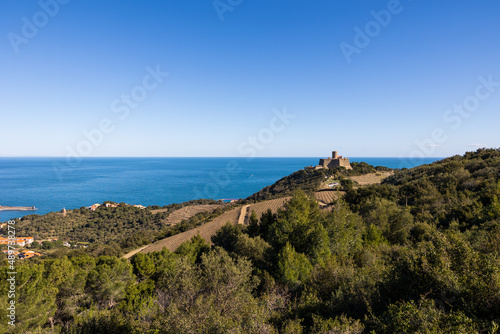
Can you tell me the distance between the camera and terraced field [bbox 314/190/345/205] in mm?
35044

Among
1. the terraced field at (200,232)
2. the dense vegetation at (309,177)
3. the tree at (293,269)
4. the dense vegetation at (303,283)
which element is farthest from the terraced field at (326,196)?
the tree at (293,269)

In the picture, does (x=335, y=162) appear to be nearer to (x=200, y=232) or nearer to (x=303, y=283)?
(x=200, y=232)

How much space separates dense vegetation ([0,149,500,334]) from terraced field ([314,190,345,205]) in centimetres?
1188

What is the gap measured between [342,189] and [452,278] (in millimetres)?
35901

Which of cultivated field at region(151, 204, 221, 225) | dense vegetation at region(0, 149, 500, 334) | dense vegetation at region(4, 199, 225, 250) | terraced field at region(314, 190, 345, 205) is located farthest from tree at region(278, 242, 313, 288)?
cultivated field at region(151, 204, 221, 225)

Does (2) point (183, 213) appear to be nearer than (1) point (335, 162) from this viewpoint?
Yes

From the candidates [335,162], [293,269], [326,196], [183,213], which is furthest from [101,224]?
[335,162]

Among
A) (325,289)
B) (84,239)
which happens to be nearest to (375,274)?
(325,289)

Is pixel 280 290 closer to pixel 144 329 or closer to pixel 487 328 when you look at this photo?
pixel 144 329

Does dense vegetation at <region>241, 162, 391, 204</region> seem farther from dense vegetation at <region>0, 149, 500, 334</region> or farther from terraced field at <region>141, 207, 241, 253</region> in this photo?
dense vegetation at <region>0, 149, 500, 334</region>

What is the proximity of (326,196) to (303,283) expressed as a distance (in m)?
27.4

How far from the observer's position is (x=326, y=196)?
3762cm

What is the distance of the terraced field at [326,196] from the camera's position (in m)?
35.0

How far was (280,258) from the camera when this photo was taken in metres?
13.4
